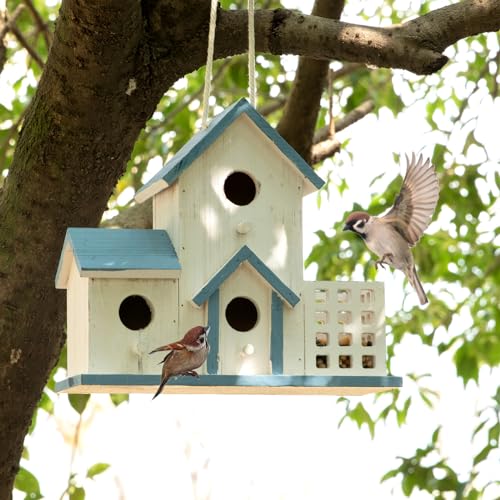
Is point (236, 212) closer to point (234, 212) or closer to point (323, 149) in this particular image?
point (234, 212)

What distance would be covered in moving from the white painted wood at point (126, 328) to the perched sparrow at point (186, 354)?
0.55 ft

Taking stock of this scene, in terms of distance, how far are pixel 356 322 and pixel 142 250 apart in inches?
22.4

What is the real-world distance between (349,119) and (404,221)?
237 cm

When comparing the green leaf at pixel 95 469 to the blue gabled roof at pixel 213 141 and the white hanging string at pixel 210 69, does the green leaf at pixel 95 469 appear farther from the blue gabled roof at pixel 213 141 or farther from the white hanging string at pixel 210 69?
the white hanging string at pixel 210 69

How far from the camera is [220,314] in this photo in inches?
98.4

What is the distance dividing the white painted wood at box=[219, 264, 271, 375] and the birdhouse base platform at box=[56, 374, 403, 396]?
0.06 metres

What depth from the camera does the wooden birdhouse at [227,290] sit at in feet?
8.02

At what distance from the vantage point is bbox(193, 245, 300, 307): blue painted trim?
2469mm

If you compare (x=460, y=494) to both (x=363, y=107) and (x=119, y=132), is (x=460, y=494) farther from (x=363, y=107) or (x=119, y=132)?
(x=119, y=132)

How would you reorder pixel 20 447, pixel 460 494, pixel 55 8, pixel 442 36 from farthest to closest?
pixel 55 8
pixel 460 494
pixel 20 447
pixel 442 36

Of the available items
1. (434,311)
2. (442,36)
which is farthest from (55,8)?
(442,36)

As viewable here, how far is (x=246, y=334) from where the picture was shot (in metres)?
2.54

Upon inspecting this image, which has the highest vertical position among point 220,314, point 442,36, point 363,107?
point 363,107

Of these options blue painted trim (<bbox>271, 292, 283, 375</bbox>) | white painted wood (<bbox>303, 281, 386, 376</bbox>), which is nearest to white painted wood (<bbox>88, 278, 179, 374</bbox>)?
blue painted trim (<bbox>271, 292, 283, 375</bbox>)
